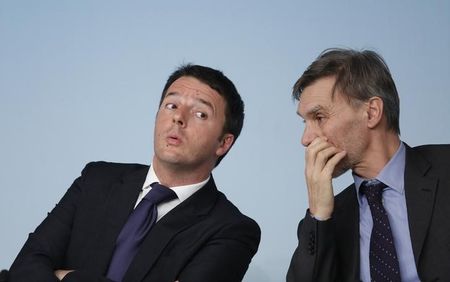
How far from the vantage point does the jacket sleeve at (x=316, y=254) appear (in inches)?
95.0

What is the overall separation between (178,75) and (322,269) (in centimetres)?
138

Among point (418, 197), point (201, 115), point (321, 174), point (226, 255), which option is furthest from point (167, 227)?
point (418, 197)

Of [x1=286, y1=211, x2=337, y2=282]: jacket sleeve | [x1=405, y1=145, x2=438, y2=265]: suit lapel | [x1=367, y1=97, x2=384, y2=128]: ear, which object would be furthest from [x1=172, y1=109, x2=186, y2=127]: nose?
[x1=405, y1=145, x2=438, y2=265]: suit lapel

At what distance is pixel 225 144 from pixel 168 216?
0.65 metres

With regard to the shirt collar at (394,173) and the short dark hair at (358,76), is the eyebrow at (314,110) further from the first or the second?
the shirt collar at (394,173)

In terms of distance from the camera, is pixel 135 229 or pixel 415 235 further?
pixel 135 229

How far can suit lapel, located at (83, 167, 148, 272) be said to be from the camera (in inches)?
99.7

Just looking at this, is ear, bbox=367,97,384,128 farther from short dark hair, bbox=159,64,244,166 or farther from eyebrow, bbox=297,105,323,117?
short dark hair, bbox=159,64,244,166

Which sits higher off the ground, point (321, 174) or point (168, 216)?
point (321, 174)

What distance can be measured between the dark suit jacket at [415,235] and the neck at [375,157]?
10 cm

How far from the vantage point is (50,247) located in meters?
2.55

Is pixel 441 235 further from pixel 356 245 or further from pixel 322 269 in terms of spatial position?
pixel 322 269

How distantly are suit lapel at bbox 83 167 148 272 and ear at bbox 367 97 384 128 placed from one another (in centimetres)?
119

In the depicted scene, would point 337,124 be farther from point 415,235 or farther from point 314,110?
point 415,235
